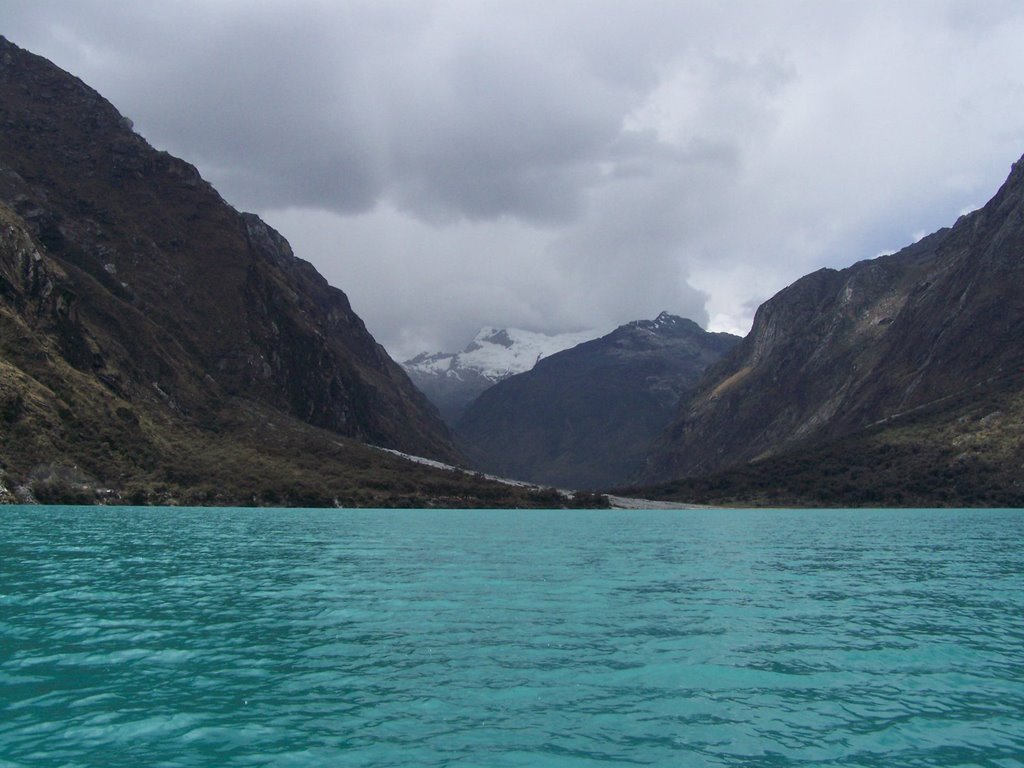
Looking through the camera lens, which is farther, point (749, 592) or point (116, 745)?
point (749, 592)

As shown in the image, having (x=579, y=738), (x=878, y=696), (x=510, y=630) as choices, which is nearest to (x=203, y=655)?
(x=510, y=630)

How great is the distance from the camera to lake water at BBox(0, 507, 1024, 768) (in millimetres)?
19391

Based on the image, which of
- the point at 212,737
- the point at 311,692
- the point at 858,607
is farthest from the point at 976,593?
the point at 212,737

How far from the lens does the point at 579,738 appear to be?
65.8 ft

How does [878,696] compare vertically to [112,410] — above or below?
below

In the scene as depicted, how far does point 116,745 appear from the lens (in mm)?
18875

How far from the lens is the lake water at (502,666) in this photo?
19.4 meters

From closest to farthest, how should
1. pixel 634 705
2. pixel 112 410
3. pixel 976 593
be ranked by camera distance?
pixel 634 705 < pixel 976 593 < pixel 112 410

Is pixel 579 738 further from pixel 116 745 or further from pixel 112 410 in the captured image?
pixel 112 410

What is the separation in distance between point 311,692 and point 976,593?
128 feet

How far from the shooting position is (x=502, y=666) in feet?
89.4

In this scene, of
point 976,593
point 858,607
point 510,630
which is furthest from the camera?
point 976,593

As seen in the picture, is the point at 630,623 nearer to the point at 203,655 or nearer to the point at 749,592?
the point at 749,592

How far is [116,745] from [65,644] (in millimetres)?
12160
